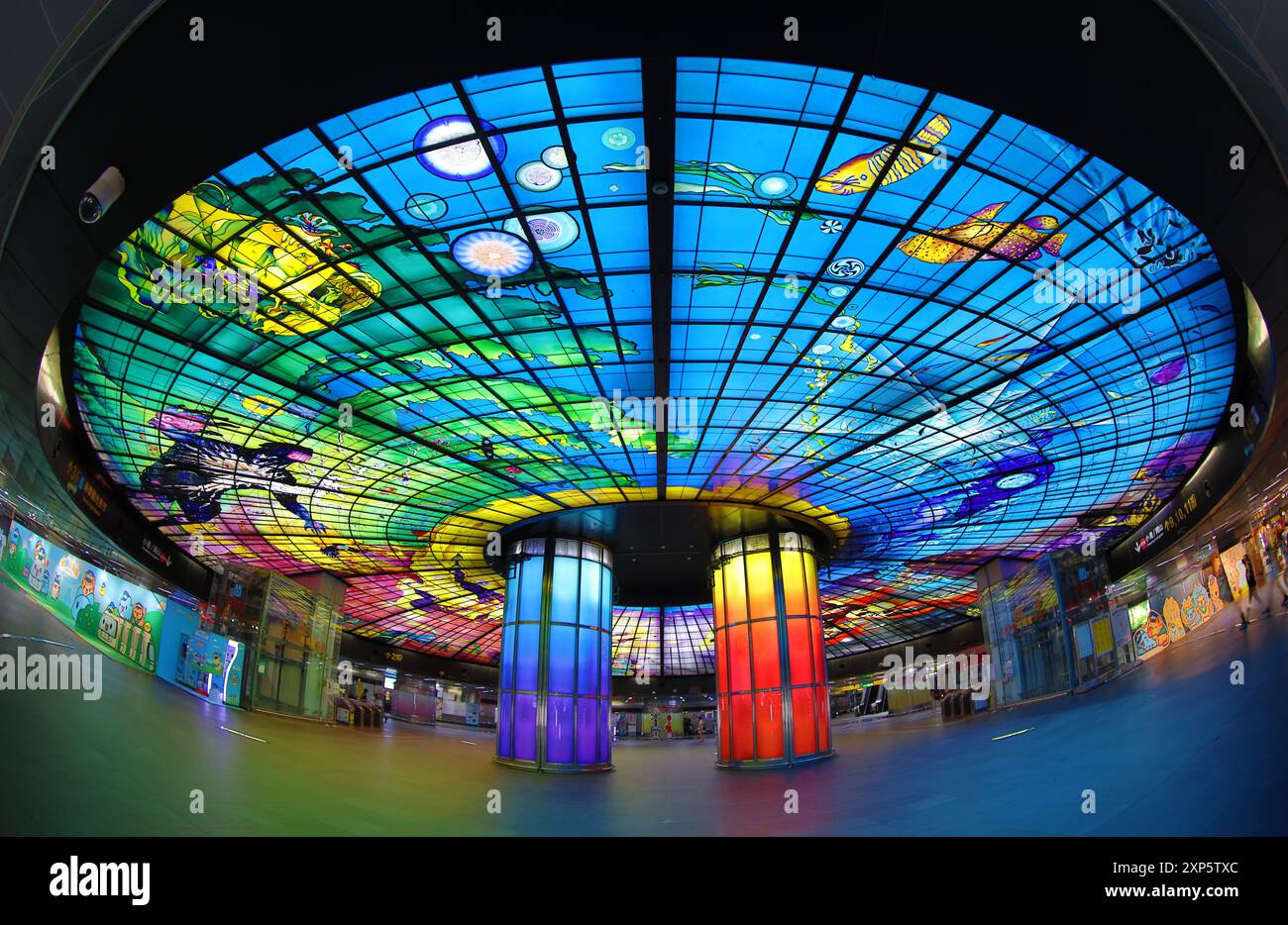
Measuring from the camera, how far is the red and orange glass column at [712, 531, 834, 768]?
26641mm

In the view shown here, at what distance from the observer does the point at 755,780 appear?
2138cm

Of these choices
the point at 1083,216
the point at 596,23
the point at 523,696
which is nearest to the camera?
the point at 596,23

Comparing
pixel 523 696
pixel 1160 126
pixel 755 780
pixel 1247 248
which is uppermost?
pixel 1160 126

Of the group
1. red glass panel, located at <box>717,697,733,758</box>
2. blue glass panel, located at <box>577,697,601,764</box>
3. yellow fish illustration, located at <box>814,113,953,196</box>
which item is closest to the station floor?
blue glass panel, located at <box>577,697,601,764</box>

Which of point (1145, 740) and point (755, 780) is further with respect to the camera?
point (755, 780)

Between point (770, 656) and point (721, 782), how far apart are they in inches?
304

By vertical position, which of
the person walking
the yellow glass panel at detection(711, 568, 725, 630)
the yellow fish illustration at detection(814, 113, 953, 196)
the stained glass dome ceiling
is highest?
the yellow fish illustration at detection(814, 113, 953, 196)

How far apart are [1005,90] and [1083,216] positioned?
202 inches

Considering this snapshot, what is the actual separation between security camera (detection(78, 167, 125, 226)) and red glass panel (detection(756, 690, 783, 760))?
25.9 m

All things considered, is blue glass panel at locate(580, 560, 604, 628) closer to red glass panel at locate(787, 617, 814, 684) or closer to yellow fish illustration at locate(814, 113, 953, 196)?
red glass panel at locate(787, 617, 814, 684)

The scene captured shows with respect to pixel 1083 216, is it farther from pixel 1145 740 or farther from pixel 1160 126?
pixel 1145 740

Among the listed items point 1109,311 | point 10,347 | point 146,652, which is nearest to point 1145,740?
point 1109,311

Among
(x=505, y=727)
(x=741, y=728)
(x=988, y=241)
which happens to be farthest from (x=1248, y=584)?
(x=505, y=727)

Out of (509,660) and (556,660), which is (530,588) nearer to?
(509,660)
